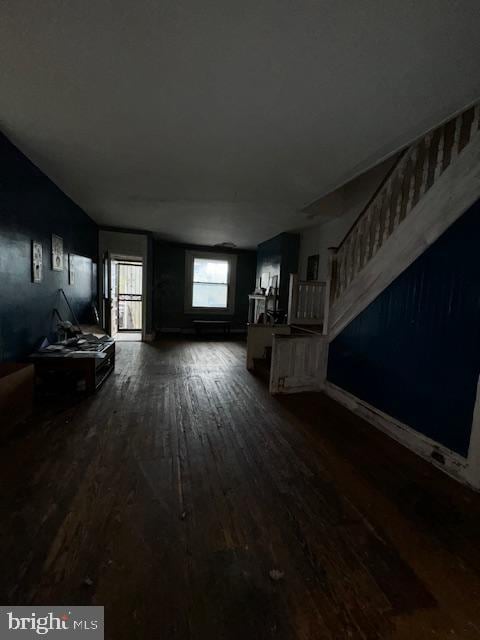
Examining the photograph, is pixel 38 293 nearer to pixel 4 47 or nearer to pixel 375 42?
pixel 4 47

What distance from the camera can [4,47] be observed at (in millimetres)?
1522

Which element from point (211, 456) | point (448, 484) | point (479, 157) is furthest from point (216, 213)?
point (448, 484)

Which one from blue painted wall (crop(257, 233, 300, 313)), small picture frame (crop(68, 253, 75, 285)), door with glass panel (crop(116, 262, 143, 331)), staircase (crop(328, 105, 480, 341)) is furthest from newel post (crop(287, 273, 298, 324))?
door with glass panel (crop(116, 262, 143, 331))

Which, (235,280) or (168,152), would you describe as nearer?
(168,152)

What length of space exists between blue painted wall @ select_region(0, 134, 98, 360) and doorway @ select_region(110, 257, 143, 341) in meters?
3.06

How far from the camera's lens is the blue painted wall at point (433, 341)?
78.7 inches

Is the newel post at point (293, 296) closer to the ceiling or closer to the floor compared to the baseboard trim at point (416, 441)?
closer to the ceiling

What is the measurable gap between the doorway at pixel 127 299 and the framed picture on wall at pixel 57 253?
3197mm

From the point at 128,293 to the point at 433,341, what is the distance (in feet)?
24.3

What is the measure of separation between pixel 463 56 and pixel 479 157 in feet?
2.37

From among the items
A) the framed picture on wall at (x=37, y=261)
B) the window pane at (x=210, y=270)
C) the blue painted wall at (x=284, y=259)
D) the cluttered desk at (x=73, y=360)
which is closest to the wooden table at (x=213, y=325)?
the window pane at (x=210, y=270)

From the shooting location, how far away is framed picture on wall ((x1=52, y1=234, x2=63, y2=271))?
3.54m

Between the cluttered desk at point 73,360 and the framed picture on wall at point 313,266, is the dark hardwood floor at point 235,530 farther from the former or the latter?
the framed picture on wall at point 313,266

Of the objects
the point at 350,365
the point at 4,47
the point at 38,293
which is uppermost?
the point at 4,47
